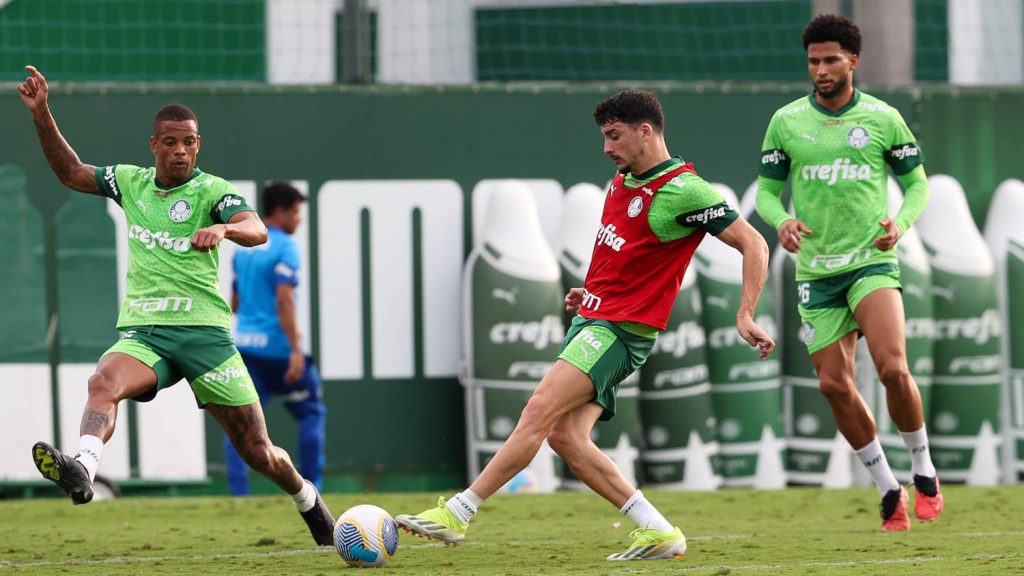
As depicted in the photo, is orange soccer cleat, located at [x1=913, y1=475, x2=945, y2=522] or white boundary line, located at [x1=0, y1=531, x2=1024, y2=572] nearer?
white boundary line, located at [x1=0, y1=531, x2=1024, y2=572]

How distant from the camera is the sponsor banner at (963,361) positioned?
488 inches

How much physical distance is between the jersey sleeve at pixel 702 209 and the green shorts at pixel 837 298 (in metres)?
1.67

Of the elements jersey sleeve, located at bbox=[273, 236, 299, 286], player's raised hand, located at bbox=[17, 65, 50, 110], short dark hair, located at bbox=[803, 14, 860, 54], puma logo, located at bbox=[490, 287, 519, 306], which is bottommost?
puma logo, located at bbox=[490, 287, 519, 306]

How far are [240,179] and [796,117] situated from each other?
16.5ft

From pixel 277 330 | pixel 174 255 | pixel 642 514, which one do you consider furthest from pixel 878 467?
pixel 277 330

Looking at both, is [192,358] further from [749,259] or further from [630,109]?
[749,259]

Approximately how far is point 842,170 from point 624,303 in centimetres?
193

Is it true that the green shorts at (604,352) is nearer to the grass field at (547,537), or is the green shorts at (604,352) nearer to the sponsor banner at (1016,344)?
the grass field at (547,537)

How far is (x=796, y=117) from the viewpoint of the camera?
Answer: 27.6 feet

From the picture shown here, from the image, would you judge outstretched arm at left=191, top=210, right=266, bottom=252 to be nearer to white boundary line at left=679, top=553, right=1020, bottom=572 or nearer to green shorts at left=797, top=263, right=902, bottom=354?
white boundary line at left=679, top=553, right=1020, bottom=572

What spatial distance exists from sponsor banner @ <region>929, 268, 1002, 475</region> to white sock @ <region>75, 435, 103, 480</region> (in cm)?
748

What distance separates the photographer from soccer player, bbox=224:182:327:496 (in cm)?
1083

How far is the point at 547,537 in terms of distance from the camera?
8.54 meters

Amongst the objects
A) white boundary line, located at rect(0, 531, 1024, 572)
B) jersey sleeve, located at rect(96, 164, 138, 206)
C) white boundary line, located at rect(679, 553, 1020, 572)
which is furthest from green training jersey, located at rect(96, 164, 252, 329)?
white boundary line, located at rect(679, 553, 1020, 572)
